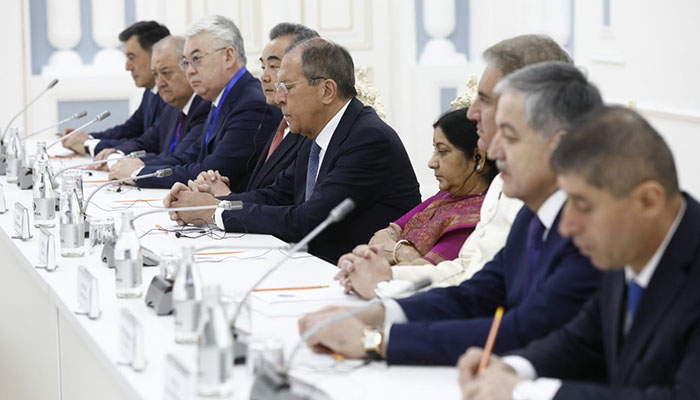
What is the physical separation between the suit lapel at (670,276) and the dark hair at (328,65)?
95.3 inches

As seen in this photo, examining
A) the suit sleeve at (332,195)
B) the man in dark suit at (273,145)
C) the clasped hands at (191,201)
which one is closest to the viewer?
the suit sleeve at (332,195)

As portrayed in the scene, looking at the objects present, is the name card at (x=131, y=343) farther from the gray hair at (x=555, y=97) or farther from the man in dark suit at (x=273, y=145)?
the man in dark suit at (x=273, y=145)

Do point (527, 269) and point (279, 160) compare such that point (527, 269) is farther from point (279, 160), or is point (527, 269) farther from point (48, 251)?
point (279, 160)

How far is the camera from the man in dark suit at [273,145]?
4.70 metres

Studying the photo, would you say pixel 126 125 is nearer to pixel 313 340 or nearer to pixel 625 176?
pixel 313 340

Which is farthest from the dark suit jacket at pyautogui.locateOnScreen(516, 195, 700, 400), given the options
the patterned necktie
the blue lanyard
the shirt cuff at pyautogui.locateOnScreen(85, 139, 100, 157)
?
the shirt cuff at pyautogui.locateOnScreen(85, 139, 100, 157)

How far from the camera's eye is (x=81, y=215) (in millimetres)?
3529

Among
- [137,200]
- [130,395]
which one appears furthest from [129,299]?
[137,200]

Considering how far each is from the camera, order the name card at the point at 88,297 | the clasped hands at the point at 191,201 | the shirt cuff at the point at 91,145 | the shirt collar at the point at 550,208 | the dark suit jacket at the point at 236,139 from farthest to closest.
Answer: the shirt cuff at the point at 91,145
the dark suit jacket at the point at 236,139
the clasped hands at the point at 191,201
the name card at the point at 88,297
the shirt collar at the point at 550,208

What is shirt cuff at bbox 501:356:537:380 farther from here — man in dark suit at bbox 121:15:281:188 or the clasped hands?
man in dark suit at bbox 121:15:281:188

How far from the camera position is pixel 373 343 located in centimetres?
216

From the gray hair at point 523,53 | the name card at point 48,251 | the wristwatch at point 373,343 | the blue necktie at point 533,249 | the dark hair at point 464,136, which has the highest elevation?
the gray hair at point 523,53

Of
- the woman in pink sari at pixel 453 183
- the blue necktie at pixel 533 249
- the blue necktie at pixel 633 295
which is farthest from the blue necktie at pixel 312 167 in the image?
the blue necktie at pixel 633 295

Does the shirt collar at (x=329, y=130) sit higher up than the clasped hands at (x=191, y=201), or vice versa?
the shirt collar at (x=329, y=130)
